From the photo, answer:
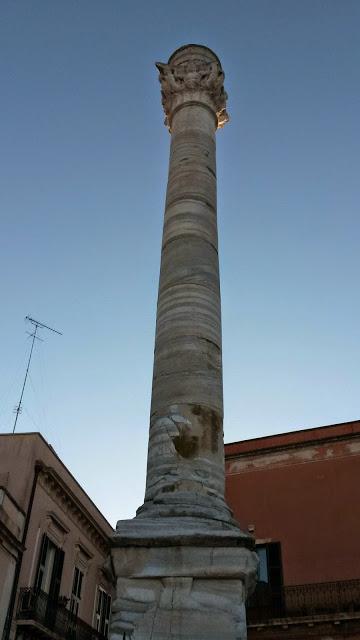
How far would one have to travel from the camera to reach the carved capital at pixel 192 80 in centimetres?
1256

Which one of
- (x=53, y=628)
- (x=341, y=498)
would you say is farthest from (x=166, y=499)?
(x=341, y=498)

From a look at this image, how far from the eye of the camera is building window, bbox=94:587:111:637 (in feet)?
67.2

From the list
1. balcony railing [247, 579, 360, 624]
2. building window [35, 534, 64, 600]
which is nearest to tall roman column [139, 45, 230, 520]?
building window [35, 534, 64, 600]

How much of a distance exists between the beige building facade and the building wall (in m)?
4.32

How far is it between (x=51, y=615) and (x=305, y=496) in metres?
7.07

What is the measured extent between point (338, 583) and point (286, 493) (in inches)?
Answer: 118

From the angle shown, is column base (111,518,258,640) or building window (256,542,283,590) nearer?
column base (111,518,258,640)

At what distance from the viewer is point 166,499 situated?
7.16 metres

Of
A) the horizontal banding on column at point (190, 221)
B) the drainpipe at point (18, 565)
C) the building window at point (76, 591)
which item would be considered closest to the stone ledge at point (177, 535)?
the horizontal banding on column at point (190, 221)

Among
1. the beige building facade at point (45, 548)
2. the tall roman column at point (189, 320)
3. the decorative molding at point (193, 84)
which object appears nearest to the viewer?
the tall roman column at point (189, 320)

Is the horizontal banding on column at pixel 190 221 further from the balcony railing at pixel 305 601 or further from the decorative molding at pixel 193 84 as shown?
the balcony railing at pixel 305 601

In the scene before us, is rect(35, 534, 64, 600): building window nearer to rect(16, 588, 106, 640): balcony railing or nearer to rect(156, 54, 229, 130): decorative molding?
rect(16, 588, 106, 640): balcony railing

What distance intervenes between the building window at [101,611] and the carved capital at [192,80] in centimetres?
1390

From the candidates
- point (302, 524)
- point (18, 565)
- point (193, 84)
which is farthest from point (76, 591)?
point (193, 84)
